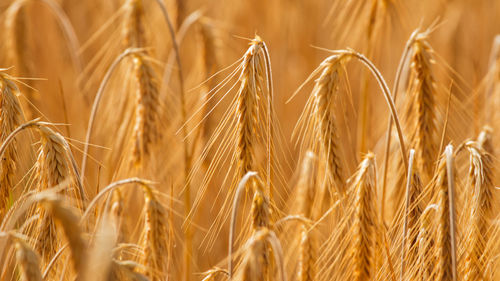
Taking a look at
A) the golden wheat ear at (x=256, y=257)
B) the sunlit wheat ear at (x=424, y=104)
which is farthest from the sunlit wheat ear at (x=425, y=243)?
the golden wheat ear at (x=256, y=257)

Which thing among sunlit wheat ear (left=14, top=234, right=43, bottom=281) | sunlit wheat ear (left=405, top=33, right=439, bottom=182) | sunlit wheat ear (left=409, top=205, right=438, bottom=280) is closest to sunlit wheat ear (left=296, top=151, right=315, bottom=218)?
sunlit wheat ear (left=405, top=33, right=439, bottom=182)

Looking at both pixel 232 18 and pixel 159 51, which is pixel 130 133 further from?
pixel 232 18

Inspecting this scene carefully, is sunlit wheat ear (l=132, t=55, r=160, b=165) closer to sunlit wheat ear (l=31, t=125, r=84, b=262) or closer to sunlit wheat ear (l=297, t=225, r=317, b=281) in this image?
sunlit wheat ear (l=31, t=125, r=84, b=262)

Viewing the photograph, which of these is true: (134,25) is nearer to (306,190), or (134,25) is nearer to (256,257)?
(306,190)

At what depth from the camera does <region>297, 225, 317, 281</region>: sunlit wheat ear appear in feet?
5.60

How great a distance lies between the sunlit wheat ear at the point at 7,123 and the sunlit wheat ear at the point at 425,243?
1.13m

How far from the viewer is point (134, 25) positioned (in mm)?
2338

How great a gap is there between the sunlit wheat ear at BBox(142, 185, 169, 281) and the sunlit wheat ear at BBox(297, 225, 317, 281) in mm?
417

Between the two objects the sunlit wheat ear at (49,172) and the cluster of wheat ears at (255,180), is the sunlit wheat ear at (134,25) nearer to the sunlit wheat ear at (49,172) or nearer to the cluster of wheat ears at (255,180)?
the cluster of wheat ears at (255,180)

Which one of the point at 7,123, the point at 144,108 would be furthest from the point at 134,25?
the point at 7,123

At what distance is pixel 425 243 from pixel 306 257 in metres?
0.37

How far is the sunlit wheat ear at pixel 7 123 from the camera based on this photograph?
4.78 ft

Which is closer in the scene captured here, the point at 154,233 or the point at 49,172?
the point at 49,172

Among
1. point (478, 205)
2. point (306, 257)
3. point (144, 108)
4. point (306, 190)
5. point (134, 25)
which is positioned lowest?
point (306, 257)
